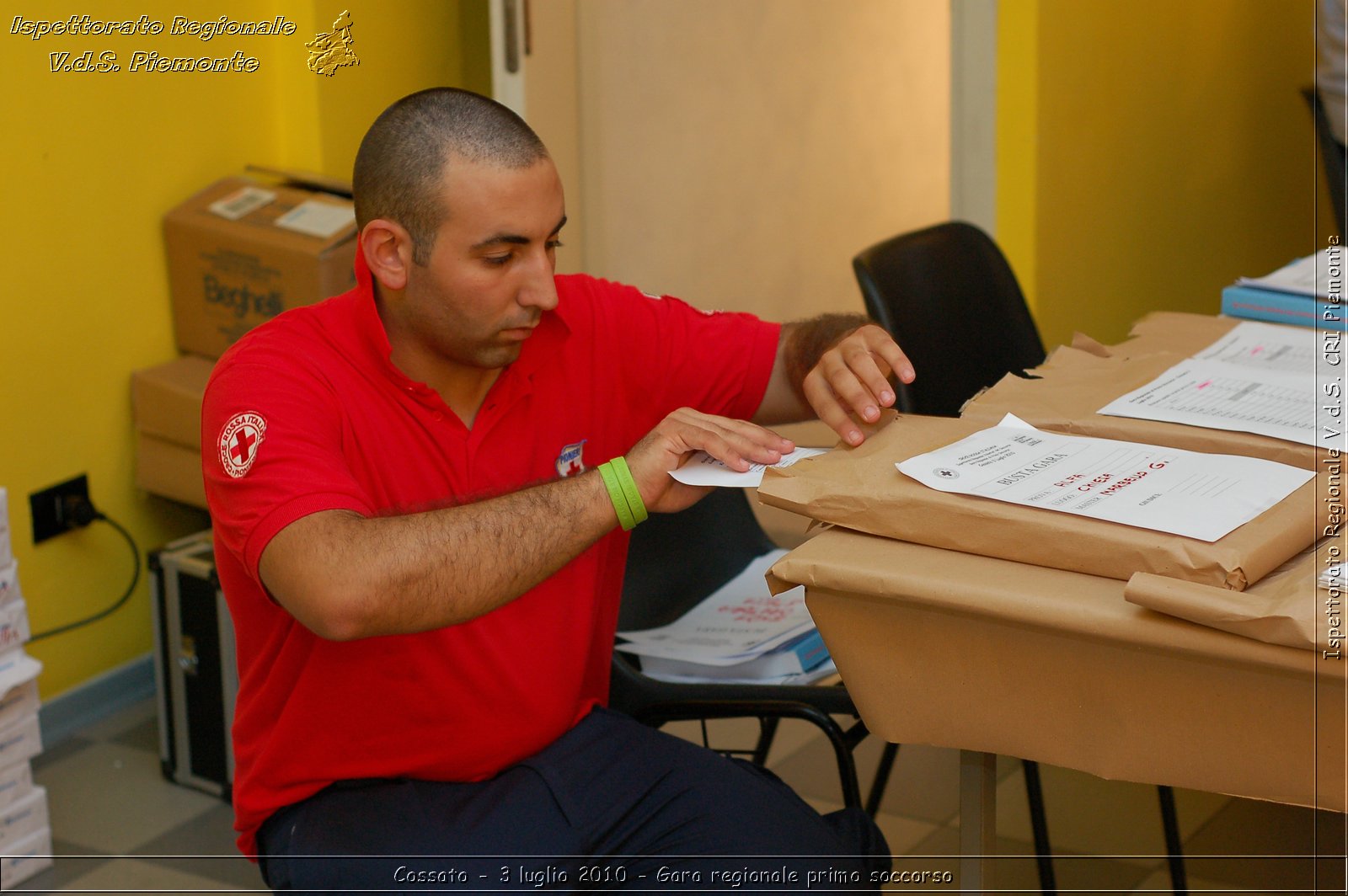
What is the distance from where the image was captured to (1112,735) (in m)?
0.99

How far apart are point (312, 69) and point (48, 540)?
1155 millimetres

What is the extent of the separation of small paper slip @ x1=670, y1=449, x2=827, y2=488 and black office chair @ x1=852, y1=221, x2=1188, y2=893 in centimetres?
74

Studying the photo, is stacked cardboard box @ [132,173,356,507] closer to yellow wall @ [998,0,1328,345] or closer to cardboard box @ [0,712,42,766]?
cardboard box @ [0,712,42,766]

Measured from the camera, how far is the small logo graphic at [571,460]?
152 centimetres

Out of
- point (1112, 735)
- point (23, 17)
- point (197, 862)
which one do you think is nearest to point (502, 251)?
point (1112, 735)

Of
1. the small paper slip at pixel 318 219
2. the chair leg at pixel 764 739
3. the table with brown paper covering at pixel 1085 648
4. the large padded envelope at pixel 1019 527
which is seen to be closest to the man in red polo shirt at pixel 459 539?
the large padded envelope at pixel 1019 527

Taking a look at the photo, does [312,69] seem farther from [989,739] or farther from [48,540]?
[989,739]

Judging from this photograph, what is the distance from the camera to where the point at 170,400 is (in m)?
2.66

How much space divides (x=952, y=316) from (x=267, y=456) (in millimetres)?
1256

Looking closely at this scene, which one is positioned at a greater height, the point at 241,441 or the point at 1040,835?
the point at 241,441

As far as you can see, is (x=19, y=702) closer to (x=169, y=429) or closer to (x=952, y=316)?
(x=169, y=429)

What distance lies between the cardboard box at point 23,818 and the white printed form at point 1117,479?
5.87 feet

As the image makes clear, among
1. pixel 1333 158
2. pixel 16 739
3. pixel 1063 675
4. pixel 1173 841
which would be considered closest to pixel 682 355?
pixel 1063 675

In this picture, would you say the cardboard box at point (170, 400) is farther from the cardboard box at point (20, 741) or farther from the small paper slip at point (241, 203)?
the cardboard box at point (20, 741)
